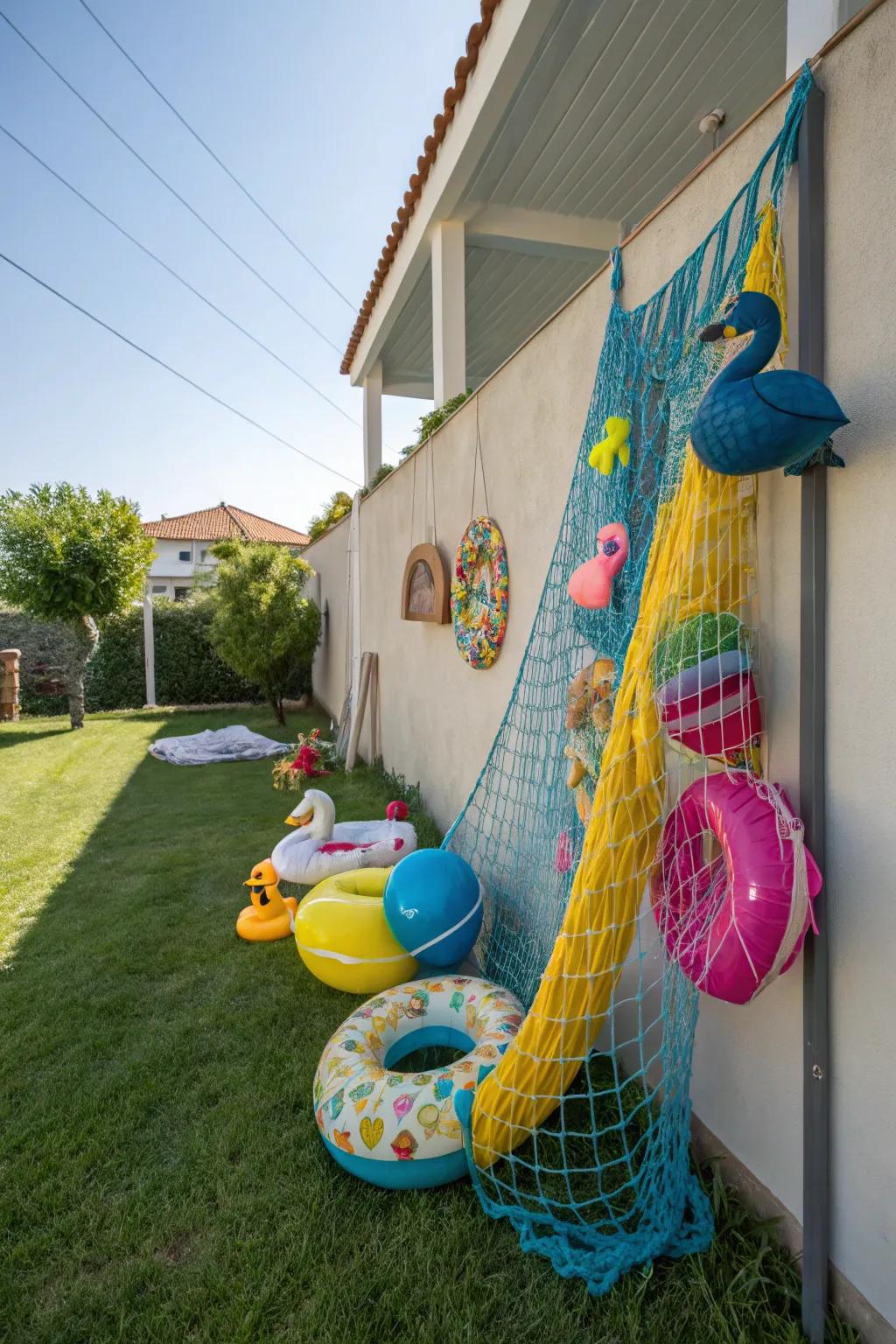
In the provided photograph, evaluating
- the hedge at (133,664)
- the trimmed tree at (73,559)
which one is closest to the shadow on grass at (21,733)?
the trimmed tree at (73,559)

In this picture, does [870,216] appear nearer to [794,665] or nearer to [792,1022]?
[794,665]

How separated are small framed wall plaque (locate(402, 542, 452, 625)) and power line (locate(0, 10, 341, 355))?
7.16 m

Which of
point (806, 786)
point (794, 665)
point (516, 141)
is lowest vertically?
point (806, 786)

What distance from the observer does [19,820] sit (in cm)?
489

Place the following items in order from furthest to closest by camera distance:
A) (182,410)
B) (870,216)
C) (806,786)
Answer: (182,410) → (806,786) → (870,216)

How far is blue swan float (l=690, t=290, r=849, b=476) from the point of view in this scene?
1094 millimetres

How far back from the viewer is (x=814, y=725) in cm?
126

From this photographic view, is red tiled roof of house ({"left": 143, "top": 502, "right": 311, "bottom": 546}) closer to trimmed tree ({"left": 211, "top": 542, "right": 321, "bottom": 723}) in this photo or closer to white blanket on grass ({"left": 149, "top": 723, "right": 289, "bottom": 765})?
trimmed tree ({"left": 211, "top": 542, "right": 321, "bottom": 723})

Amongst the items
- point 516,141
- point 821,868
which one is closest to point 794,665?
point 821,868

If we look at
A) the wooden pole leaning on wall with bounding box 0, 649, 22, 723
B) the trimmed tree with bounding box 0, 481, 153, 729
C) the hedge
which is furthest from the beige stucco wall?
the wooden pole leaning on wall with bounding box 0, 649, 22, 723

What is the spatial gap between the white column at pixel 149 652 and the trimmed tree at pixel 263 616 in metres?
2.64

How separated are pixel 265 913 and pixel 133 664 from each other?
29.6ft

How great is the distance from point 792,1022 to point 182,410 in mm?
13612

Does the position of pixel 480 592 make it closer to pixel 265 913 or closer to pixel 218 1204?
pixel 265 913
